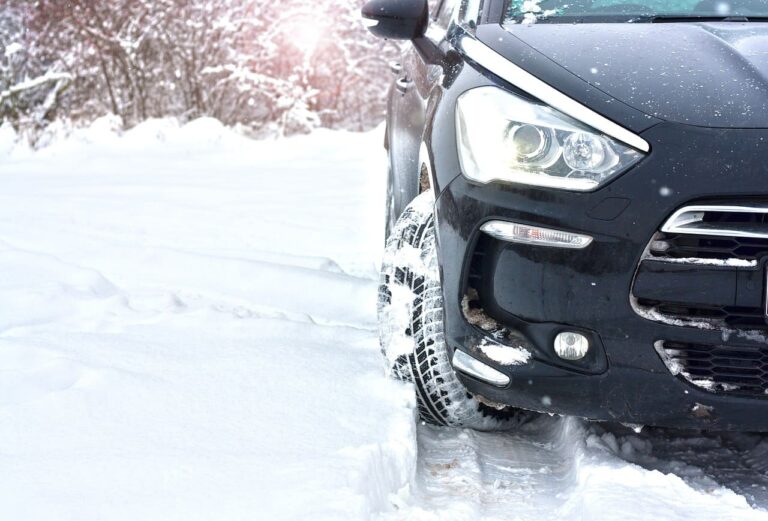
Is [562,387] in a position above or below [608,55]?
below

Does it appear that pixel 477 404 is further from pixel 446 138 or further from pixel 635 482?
pixel 446 138

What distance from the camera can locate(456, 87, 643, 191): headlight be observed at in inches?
81.5

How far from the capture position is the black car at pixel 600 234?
1974 millimetres

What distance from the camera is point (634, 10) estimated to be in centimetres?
282

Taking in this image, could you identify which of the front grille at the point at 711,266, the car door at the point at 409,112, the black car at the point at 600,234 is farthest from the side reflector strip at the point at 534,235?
the car door at the point at 409,112

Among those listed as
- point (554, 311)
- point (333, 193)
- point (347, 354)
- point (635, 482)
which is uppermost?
point (554, 311)

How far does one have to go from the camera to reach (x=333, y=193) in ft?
19.7

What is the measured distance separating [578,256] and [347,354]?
3.03 ft

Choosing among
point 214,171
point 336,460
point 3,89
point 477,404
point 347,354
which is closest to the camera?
point 336,460

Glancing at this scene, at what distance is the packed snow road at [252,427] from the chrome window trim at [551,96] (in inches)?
29.0

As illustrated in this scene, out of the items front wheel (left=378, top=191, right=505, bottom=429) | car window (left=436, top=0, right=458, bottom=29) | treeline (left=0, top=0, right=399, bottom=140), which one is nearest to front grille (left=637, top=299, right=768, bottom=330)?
front wheel (left=378, top=191, right=505, bottom=429)

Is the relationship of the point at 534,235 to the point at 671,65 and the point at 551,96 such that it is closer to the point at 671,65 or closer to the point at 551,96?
the point at 551,96

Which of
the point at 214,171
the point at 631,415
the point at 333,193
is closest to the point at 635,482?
the point at 631,415

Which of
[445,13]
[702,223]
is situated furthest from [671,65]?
[445,13]
